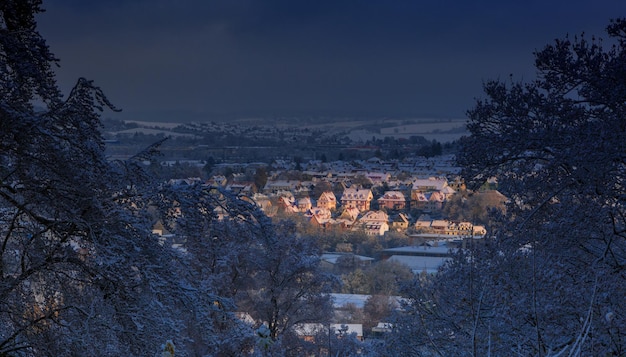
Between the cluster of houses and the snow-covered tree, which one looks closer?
the snow-covered tree

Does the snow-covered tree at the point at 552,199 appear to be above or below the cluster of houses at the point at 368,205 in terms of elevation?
above

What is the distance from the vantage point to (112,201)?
426cm

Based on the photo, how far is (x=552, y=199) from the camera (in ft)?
19.3

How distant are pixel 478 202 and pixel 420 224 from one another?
22.2 meters

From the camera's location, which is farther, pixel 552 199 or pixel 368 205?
pixel 368 205

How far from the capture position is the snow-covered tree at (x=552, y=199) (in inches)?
191

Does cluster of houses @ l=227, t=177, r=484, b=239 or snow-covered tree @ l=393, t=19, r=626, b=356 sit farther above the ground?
Answer: snow-covered tree @ l=393, t=19, r=626, b=356

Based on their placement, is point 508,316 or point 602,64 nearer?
point 508,316

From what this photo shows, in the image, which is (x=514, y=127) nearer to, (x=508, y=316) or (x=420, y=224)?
(x=508, y=316)

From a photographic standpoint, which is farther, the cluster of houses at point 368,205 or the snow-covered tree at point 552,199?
the cluster of houses at point 368,205

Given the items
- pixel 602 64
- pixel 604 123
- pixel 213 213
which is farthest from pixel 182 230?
pixel 602 64

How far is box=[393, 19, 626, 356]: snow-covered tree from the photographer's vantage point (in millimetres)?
4844

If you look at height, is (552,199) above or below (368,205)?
above

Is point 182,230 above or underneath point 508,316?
above
